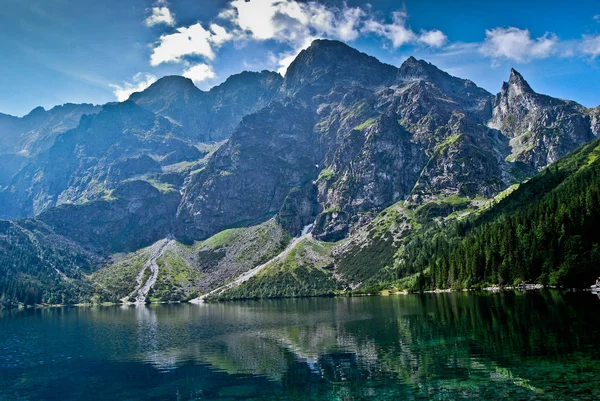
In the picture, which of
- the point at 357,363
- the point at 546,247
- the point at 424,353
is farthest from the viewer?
the point at 546,247

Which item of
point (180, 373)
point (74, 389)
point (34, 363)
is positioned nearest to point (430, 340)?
point (180, 373)

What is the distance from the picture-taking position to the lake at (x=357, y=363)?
37.7 metres

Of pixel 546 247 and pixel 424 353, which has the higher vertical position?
pixel 546 247

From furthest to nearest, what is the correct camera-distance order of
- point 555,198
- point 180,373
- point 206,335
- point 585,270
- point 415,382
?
point 555,198, point 585,270, point 206,335, point 180,373, point 415,382

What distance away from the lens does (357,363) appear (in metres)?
52.1

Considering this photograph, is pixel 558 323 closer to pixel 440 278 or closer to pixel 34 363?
pixel 34 363

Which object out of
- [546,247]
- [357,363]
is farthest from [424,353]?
[546,247]

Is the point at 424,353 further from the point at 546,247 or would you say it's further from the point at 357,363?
the point at 546,247

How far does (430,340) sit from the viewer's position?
6216cm

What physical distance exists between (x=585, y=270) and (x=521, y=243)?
94.4ft

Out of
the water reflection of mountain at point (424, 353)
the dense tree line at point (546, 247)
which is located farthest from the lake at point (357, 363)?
the dense tree line at point (546, 247)

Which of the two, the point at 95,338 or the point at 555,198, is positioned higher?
the point at 555,198

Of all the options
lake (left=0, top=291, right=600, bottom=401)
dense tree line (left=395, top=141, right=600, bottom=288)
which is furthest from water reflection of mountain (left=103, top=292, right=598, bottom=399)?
dense tree line (left=395, top=141, right=600, bottom=288)

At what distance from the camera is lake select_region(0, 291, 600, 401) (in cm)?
3772
